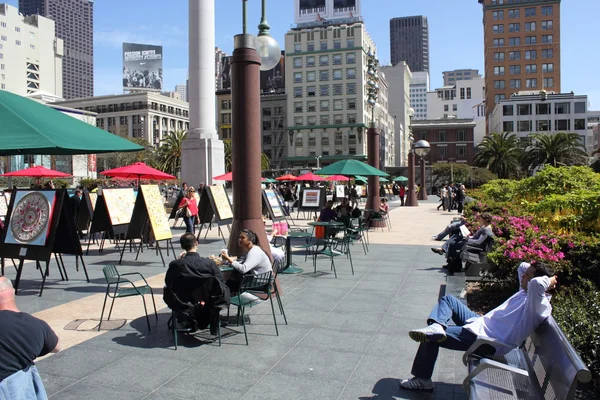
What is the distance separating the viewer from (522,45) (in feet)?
347

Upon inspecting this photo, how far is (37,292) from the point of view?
9078 mm

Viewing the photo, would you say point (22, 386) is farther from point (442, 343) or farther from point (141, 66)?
point (141, 66)

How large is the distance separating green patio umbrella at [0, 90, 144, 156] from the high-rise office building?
110 m

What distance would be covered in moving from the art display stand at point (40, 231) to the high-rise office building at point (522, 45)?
109 metres

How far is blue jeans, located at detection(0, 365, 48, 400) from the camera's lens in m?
3.29

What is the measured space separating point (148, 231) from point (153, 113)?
11389 centimetres

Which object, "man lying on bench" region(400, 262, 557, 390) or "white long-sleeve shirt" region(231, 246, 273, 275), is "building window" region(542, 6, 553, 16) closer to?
"white long-sleeve shirt" region(231, 246, 273, 275)

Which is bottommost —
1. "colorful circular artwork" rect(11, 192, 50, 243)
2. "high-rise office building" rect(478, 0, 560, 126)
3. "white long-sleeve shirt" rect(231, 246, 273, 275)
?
"white long-sleeve shirt" rect(231, 246, 273, 275)

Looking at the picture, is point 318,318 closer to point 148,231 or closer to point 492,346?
point 492,346

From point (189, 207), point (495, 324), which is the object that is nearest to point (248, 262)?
point (495, 324)

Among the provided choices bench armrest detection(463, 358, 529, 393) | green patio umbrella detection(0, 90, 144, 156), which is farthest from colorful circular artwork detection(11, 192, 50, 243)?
bench armrest detection(463, 358, 529, 393)

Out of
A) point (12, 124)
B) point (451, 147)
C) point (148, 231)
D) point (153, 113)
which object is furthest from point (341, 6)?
point (12, 124)

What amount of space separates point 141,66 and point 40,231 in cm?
17116

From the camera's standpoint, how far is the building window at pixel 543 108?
90812 mm
